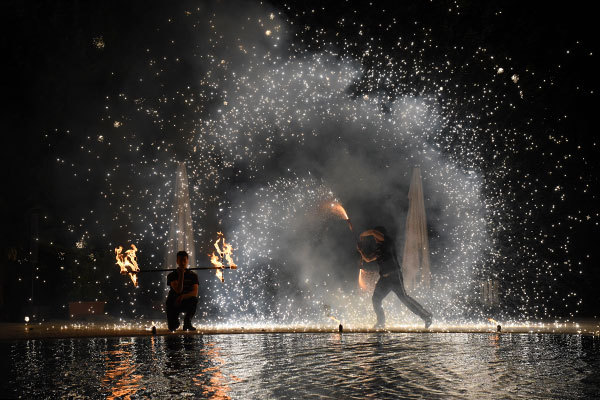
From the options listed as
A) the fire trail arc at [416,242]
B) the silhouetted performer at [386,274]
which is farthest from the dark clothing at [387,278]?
the fire trail arc at [416,242]

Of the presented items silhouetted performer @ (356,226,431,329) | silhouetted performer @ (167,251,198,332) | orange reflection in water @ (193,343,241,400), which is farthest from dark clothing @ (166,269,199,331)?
orange reflection in water @ (193,343,241,400)

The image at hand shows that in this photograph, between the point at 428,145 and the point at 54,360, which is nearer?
the point at 54,360

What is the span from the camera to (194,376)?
5352mm

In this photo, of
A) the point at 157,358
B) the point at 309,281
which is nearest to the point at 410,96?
the point at 309,281

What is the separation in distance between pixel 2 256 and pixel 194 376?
12.2 metres

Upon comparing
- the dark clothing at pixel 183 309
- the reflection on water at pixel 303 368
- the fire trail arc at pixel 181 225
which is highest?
the fire trail arc at pixel 181 225

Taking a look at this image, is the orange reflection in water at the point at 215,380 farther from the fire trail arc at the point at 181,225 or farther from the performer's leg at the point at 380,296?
the fire trail arc at the point at 181,225

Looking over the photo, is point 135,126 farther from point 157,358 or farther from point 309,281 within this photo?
point 157,358

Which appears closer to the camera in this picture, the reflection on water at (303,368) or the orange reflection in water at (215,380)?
the orange reflection in water at (215,380)

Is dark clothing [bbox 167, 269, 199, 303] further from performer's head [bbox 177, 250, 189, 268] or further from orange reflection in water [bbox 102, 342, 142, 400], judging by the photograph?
orange reflection in water [bbox 102, 342, 142, 400]

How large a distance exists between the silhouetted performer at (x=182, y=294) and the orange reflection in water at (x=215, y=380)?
423 cm

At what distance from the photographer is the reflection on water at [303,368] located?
4.57 metres

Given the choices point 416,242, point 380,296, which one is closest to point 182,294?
point 380,296

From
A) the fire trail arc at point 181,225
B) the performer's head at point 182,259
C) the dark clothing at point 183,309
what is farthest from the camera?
the fire trail arc at point 181,225
